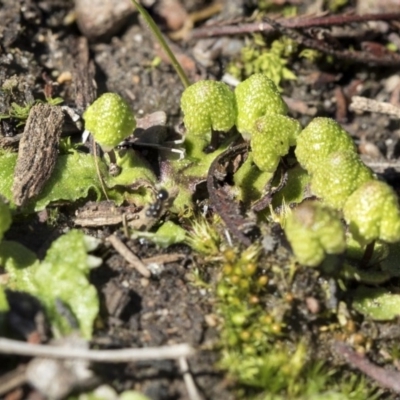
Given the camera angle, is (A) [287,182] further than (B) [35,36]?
No

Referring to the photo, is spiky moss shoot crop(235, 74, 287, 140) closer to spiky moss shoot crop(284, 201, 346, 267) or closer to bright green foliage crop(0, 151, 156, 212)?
bright green foliage crop(0, 151, 156, 212)

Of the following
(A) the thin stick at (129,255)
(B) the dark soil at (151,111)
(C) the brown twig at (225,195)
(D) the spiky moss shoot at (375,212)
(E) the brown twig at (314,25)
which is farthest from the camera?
(E) the brown twig at (314,25)

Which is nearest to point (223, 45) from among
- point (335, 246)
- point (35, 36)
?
point (35, 36)

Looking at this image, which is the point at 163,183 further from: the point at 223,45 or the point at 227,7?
the point at 227,7

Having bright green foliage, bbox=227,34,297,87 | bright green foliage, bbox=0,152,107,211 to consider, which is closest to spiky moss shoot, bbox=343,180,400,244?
bright green foliage, bbox=0,152,107,211

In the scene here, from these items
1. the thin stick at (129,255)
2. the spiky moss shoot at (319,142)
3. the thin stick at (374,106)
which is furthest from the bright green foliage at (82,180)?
the thin stick at (374,106)

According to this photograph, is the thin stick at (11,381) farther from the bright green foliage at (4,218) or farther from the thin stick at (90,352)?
the bright green foliage at (4,218)

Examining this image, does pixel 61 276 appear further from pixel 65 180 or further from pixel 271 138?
pixel 271 138
